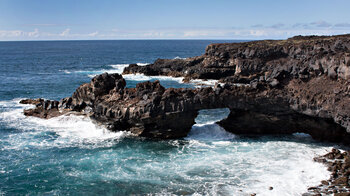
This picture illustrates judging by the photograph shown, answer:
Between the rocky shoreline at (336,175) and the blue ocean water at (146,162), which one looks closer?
the rocky shoreline at (336,175)

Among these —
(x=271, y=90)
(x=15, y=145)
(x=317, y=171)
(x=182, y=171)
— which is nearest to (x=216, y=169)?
(x=182, y=171)

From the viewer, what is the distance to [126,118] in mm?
32406

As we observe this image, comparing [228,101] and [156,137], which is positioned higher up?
[228,101]

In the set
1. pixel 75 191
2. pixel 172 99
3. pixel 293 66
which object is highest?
pixel 293 66

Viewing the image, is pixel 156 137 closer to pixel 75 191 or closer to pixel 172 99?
pixel 172 99

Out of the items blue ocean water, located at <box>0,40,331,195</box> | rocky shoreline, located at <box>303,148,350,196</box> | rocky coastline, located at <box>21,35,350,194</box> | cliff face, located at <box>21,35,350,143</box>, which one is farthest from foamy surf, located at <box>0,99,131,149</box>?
rocky shoreline, located at <box>303,148,350,196</box>

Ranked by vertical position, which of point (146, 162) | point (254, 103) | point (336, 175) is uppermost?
point (254, 103)

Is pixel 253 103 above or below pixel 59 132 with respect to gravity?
above

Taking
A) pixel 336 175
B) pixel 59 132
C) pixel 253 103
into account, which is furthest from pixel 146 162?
pixel 336 175

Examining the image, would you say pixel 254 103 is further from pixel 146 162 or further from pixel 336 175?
pixel 146 162

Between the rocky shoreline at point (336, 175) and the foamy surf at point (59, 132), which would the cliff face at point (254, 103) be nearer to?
the foamy surf at point (59, 132)

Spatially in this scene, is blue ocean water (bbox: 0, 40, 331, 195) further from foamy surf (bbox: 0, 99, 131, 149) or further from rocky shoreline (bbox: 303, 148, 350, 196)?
rocky shoreline (bbox: 303, 148, 350, 196)

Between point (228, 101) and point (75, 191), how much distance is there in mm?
16578

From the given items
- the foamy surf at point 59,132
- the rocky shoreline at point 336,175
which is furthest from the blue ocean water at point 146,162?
the rocky shoreline at point 336,175
